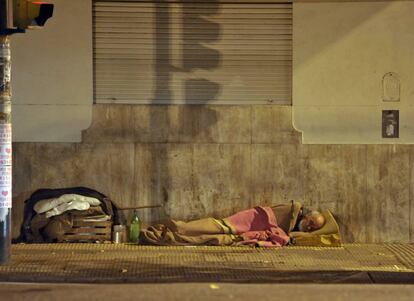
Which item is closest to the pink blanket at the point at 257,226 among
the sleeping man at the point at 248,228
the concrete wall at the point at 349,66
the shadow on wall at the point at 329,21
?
the sleeping man at the point at 248,228

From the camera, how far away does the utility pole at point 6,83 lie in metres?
9.00

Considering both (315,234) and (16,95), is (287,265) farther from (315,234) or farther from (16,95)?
(16,95)

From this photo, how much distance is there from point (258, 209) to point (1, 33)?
15.8ft

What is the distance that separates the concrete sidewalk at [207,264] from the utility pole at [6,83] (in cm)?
64

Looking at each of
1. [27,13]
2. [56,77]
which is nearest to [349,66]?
[56,77]

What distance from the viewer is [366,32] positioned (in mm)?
11844

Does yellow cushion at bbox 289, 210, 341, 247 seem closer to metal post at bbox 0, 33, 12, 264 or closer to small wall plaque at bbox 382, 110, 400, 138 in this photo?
small wall plaque at bbox 382, 110, 400, 138

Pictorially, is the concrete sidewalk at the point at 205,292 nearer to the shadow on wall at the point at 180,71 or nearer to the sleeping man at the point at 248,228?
the sleeping man at the point at 248,228

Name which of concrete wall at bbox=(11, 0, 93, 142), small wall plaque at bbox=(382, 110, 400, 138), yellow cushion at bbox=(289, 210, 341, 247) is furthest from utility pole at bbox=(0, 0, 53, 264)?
small wall plaque at bbox=(382, 110, 400, 138)

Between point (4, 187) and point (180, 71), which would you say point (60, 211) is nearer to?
point (4, 187)

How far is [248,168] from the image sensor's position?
11.9 m

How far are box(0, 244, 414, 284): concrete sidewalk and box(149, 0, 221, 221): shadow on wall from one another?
1267mm

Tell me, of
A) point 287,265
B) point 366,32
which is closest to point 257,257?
point 287,265

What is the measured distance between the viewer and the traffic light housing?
8.99m
